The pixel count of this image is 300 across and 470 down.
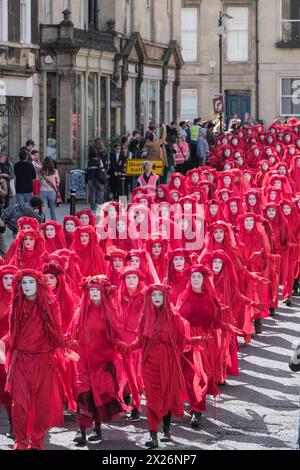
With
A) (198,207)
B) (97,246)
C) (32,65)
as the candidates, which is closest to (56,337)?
(97,246)

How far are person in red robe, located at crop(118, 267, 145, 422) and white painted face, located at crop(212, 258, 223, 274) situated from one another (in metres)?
1.57

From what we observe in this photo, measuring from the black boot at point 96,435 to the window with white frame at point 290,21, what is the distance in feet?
162

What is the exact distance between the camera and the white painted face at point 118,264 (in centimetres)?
1723

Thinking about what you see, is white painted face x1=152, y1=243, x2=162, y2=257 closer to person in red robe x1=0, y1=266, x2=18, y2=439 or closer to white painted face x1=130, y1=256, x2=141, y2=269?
white painted face x1=130, y1=256, x2=141, y2=269

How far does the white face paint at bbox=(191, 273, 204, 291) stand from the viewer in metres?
15.2

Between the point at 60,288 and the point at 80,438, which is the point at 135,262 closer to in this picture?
the point at 60,288

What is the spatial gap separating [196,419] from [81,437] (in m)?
1.31

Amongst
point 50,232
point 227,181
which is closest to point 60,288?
point 50,232

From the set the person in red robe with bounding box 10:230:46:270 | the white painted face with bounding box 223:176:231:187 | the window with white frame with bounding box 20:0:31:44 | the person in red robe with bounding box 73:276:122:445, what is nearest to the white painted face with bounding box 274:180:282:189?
the white painted face with bounding box 223:176:231:187

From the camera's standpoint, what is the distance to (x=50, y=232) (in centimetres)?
1953

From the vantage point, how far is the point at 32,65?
3456 centimetres

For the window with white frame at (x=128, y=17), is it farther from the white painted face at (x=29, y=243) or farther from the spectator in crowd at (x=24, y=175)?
the white painted face at (x=29, y=243)

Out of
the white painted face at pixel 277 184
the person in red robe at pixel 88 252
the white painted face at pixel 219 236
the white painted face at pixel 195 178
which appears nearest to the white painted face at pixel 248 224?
the white painted face at pixel 219 236

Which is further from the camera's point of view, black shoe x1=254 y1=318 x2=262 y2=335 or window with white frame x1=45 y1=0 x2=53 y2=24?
window with white frame x1=45 y1=0 x2=53 y2=24
